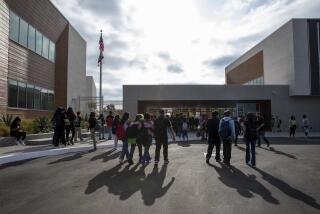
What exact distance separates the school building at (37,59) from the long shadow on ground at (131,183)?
1365cm

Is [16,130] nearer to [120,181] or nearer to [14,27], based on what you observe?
[14,27]

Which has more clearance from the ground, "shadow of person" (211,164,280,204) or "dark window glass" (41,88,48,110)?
"dark window glass" (41,88,48,110)

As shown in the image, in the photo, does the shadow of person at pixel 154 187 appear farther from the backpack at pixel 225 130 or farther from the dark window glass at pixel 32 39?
the dark window glass at pixel 32 39

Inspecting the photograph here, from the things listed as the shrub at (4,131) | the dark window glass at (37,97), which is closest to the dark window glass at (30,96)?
the dark window glass at (37,97)

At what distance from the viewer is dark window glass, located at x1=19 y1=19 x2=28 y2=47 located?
21359 millimetres

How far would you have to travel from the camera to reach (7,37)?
19.2m

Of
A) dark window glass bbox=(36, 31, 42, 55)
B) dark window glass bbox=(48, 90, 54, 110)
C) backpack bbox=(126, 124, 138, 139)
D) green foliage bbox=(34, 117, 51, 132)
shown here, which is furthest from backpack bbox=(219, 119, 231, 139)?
dark window glass bbox=(48, 90, 54, 110)

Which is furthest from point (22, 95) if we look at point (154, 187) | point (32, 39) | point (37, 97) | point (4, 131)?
point (154, 187)

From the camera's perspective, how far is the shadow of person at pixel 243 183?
5.77m

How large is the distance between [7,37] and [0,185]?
Result: 15.4 meters

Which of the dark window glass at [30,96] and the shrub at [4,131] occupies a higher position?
the dark window glass at [30,96]

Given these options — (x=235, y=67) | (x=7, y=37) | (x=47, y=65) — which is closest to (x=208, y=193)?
(x=7, y=37)

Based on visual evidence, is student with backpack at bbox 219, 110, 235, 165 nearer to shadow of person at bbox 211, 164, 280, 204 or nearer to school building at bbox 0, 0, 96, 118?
shadow of person at bbox 211, 164, 280, 204

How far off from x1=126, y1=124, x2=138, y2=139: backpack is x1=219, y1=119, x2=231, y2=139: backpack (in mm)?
2724
